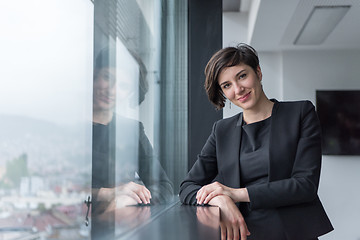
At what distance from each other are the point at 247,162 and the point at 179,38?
3.46 ft

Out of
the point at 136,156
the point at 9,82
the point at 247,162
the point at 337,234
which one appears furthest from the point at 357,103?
the point at 9,82

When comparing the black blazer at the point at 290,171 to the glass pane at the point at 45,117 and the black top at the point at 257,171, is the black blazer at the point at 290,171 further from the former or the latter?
the glass pane at the point at 45,117

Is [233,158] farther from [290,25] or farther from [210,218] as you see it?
[290,25]

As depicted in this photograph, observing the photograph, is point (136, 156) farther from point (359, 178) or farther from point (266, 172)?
point (359, 178)

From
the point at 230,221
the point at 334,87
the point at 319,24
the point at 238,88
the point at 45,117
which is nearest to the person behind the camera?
the point at 45,117

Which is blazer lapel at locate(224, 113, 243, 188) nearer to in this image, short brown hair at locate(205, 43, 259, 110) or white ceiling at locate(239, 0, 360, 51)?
short brown hair at locate(205, 43, 259, 110)

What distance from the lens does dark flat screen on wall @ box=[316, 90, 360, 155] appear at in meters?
5.05

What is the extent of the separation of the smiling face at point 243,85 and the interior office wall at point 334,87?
11.5 ft

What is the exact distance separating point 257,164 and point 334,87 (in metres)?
3.99

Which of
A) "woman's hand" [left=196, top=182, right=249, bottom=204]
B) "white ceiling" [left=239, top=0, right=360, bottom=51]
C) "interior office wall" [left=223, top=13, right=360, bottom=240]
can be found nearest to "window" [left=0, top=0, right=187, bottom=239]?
"woman's hand" [left=196, top=182, right=249, bottom=204]

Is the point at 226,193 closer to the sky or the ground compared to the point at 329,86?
closer to the ground

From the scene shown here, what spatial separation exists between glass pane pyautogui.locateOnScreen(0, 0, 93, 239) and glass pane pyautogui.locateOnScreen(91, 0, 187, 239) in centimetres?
7

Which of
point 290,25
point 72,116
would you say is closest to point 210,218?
point 72,116

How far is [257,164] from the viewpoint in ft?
4.94
